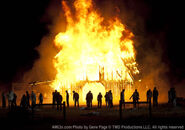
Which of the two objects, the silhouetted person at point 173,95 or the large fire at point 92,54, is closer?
the silhouetted person at point 173,95

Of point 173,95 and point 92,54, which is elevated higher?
point 92,54

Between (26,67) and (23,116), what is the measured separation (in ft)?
164

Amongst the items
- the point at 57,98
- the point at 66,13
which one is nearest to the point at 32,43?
the point at 66,13

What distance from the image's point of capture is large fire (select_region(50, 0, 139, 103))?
156ft

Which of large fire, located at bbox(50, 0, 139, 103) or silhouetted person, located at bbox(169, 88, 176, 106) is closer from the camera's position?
silhouetted person, located at bbox(169, 88, 176, 106)

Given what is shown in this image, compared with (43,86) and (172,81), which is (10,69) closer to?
(43,86)

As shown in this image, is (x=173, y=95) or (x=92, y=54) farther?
(x=92, y=54)

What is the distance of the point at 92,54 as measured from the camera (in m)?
48.2

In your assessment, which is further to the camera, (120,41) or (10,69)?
(10,69)

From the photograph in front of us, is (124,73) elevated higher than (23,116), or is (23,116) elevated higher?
(124,73)

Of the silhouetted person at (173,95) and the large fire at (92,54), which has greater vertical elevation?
the large fire at (92,54)

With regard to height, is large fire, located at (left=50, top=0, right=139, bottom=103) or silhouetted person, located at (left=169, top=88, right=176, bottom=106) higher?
large fire, located at (left=50, top=0, right=139, bottom=103)

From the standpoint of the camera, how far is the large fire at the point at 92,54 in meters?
47.5

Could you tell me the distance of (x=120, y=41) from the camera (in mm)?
49375
